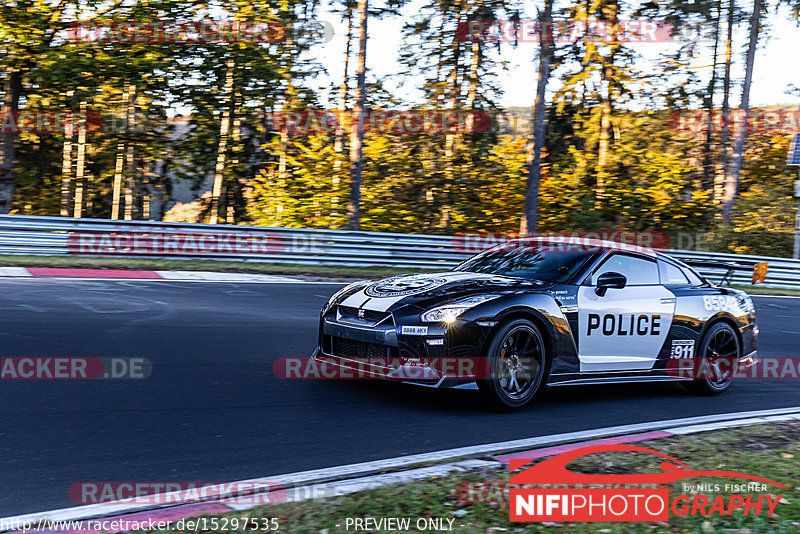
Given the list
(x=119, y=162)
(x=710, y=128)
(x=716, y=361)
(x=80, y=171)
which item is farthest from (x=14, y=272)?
(x=710, y=128)

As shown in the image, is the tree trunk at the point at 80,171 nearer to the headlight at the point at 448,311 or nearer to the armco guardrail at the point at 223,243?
the armco guardrail at the point at 223,243

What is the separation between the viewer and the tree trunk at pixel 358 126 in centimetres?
2186

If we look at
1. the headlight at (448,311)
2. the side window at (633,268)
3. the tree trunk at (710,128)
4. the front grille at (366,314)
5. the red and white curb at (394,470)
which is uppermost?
the tree trunk at (710,128)

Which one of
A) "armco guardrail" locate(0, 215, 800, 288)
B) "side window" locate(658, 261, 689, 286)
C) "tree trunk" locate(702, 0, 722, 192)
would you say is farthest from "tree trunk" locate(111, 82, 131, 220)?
"tree trunk" locate(702, 0, 722, 192)

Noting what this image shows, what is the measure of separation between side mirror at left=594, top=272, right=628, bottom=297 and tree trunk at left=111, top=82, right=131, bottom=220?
1987 centimetres

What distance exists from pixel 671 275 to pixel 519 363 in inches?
95.7

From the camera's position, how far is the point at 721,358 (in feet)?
28.1

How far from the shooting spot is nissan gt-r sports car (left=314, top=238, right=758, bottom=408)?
21.1 feet

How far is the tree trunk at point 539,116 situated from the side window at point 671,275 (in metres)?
15.0

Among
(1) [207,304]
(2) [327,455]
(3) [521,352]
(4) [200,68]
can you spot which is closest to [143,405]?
(2) [327,455]

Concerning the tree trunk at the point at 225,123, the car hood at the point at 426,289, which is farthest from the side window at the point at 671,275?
the tree trunk at the point at 225,123

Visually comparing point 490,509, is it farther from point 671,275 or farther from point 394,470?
point 671,275

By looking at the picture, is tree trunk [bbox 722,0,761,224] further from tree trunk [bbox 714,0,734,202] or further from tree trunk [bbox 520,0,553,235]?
tree trunk [bbox 520,0,553,235]

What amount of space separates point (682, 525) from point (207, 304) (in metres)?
7.93
